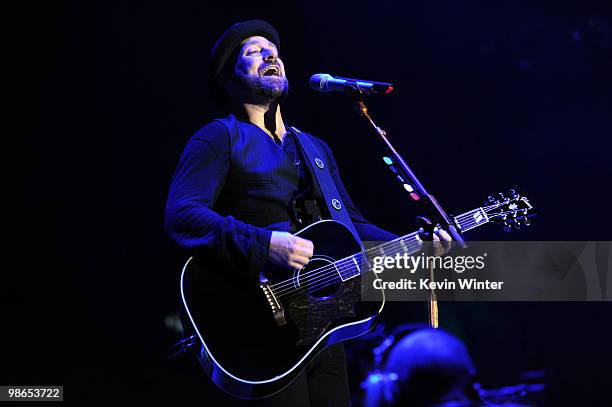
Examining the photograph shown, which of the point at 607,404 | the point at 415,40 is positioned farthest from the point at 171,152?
the point at 607,404

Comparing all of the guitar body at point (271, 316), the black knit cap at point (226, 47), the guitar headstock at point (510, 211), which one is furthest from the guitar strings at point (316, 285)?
the black knit cap at point (226, 47)

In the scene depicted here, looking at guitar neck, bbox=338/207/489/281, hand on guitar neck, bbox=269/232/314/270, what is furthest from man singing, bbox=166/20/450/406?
guitar neck, bbox=338/207/489/281

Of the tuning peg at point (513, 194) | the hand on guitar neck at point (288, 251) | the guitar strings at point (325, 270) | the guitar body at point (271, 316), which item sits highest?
the tuning peg at point (513, 194)

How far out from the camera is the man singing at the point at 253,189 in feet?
7.65

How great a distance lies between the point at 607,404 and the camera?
4684 millimetres

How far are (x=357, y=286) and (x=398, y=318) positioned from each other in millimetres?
2319

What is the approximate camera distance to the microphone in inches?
100

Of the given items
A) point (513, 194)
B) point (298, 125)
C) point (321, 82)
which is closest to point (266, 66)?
point (321, 82)

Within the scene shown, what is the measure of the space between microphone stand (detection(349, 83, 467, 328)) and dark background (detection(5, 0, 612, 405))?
196 centimetres

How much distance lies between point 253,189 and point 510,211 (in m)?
1.26

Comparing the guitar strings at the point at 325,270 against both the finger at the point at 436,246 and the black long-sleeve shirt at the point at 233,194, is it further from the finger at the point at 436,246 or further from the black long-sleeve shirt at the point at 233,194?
the finger at the point at 436,246

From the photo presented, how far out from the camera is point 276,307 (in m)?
2.37

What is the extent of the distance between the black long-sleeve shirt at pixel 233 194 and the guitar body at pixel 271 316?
117 millimetres

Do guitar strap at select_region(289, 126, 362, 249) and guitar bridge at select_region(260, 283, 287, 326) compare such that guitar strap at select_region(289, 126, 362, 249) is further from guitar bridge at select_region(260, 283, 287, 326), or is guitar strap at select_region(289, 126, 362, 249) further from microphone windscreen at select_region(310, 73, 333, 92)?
guitar bridge at select_region(260, 283, 287, 326)
